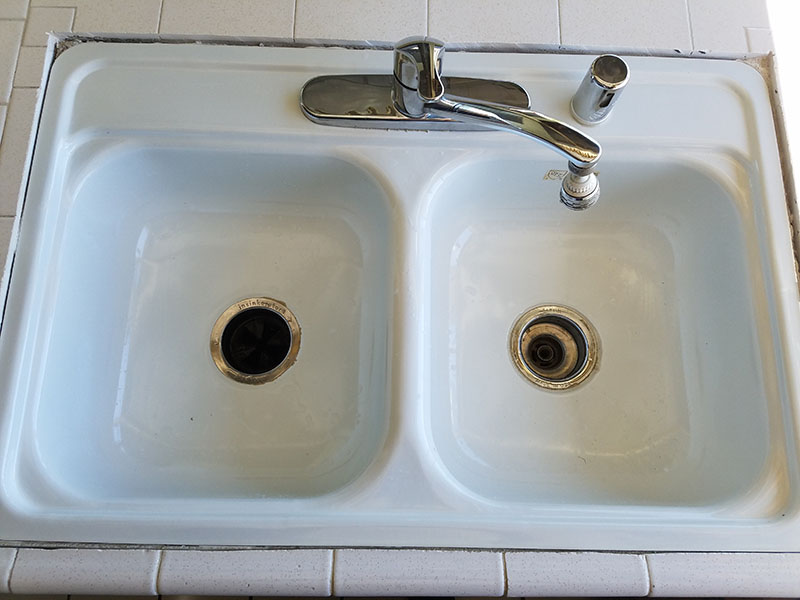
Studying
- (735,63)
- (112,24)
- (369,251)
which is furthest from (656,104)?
(112,24)

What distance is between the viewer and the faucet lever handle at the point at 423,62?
0.59 metres

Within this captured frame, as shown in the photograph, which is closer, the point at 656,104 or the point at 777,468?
the point at 777,468

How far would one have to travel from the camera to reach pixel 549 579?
569 millimetres

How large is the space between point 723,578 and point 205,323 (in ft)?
2.13

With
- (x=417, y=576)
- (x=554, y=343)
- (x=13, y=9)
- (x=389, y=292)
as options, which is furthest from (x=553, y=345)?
(x=13, y=9)

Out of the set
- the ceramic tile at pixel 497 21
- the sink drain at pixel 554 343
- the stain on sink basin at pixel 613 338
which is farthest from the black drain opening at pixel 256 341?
the ceramic tile at pixel 497 21

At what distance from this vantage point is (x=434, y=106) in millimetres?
613

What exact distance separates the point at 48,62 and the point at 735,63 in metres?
0.88

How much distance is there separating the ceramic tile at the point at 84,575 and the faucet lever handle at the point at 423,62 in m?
0.54

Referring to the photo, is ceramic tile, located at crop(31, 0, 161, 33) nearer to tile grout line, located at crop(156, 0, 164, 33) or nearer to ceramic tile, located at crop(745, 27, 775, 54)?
tile grout line, located at crop(156, 0, 164, 33)

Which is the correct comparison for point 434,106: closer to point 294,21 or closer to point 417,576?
point 294,21

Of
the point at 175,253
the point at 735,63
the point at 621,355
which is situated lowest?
the point at 621,355

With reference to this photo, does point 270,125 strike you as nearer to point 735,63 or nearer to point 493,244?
point 493,244

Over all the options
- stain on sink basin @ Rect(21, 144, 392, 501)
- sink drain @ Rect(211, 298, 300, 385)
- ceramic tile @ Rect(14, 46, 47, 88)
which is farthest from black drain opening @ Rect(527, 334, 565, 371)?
ceramic tile @ Rect(14, 46, 47, 88)
